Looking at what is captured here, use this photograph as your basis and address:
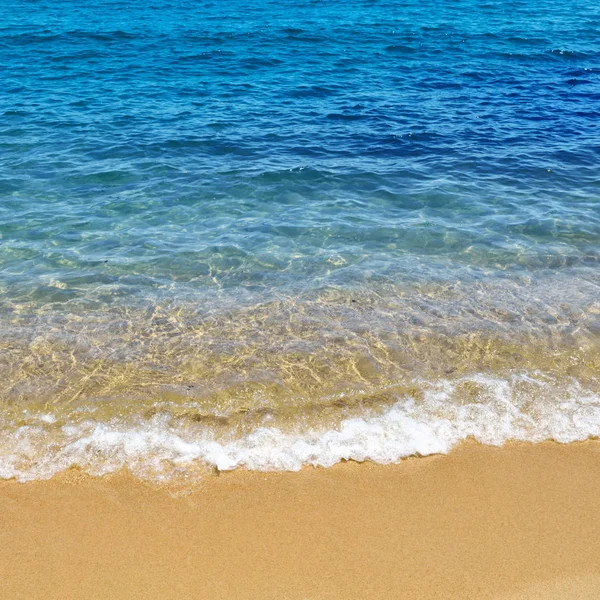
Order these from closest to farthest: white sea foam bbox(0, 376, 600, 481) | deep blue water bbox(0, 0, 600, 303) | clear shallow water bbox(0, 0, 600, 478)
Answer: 1. white sea foam bbox(0, 376, 600, 481)
2. clear shallow water bbox(0, 0, 600, 478)
3. deep blue water bbox(0, 0, 600, 303)

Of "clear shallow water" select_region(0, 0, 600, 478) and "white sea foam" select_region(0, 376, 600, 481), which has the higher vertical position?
"white sea foam" select_region(0, 376, 600, 481)

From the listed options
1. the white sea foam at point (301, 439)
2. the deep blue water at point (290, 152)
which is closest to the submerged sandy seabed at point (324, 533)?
the white sea foam at point (301, 439)

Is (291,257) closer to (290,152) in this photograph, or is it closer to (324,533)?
(290,152)

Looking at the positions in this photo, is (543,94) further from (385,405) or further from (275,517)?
(275,517)

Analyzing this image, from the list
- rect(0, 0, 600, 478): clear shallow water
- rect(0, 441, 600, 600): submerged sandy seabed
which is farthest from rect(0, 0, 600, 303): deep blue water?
rect(0, 441, 600, 600): submerged sandy seabed

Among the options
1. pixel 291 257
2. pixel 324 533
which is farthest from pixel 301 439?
pixel 291 257

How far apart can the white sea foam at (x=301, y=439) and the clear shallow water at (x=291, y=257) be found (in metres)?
0.03

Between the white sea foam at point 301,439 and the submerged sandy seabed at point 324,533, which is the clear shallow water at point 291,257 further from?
the submerged sandy seabed at point 324,533

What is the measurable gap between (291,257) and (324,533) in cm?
646

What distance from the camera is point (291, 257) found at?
12.0m

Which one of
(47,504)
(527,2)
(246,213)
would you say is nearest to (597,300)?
(246,213)

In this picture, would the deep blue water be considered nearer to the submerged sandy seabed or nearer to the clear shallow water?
the clear shallow water

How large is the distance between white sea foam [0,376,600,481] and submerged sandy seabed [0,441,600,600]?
21 centimetres

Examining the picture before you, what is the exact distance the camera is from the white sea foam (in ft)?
23.6
